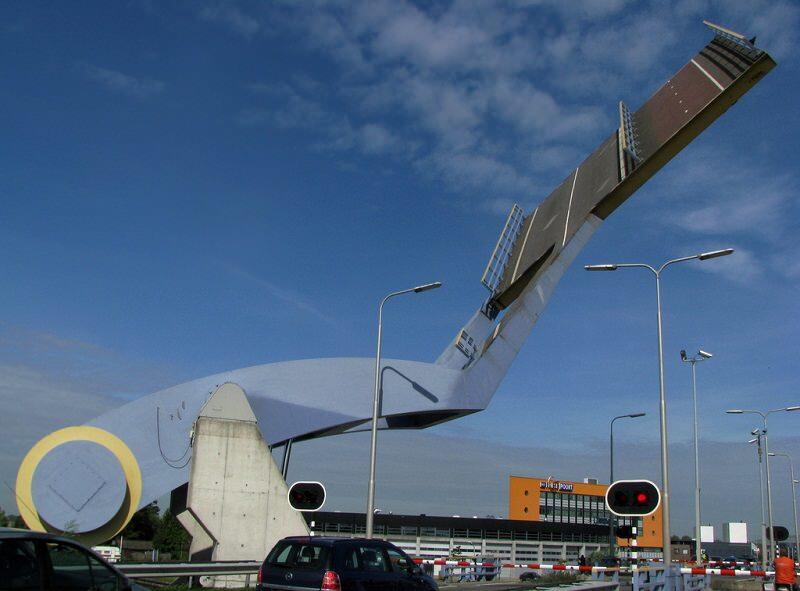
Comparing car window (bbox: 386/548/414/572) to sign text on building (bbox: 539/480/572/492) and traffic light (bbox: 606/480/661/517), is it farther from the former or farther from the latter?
sign text on building (bbox: 539/480/572/492)

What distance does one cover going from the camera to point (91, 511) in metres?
24.0

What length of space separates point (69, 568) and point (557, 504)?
331 ft

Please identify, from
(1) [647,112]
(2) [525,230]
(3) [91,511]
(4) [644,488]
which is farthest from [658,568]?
(2) [525,230]

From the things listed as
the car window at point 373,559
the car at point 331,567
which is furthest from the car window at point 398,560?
the car window at point 373,559

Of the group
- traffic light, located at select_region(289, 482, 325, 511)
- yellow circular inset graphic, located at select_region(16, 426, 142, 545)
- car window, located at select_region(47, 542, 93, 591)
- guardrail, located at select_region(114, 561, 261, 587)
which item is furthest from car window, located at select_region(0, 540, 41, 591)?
yellow circular inset graphic, located at select_region(16, 426, 142, 545)

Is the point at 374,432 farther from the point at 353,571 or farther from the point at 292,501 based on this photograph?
the point at 353,571

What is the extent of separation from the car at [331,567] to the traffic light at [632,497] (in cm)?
548

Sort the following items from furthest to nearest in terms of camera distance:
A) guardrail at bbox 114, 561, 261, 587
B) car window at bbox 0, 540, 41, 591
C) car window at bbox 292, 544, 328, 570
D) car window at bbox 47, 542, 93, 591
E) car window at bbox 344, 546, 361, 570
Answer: guardrail at bbox 114, 561, 261, 587 < car window at bbox 344, 546, 361, 570 < car window at bbox 292, 544, 328, 570 < car window at bbox 47, 542, 93, 591 < car window at bbox 0, 540, 41, 591

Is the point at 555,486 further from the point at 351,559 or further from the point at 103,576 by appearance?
the point at 103,576

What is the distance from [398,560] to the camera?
13.6 m

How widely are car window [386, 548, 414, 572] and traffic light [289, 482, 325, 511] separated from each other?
7.18 metres

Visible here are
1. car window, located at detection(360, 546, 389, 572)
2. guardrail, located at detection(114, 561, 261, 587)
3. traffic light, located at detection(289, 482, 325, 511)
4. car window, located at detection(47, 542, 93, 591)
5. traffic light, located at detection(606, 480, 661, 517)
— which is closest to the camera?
car window, located at detection(47, 542, 93, 591)

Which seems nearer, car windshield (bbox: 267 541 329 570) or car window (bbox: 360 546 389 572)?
car windshield (bbox: 267 541 329 570)

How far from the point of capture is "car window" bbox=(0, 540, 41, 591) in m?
7.20
